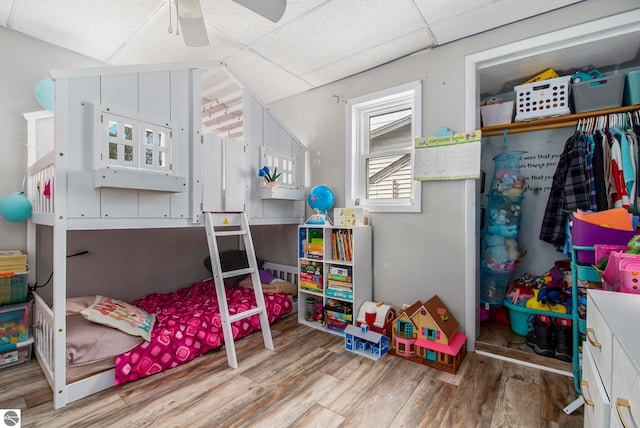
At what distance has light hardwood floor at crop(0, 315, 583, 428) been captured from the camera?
60.9 inches

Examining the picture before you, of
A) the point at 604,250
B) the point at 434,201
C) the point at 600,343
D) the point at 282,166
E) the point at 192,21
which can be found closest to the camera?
the point at 600,343

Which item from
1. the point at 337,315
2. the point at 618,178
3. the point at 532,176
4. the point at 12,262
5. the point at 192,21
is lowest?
the point at 337,315

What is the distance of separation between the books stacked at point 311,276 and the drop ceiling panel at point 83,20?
236cm

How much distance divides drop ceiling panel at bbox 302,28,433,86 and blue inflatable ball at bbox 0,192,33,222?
2.61 meters

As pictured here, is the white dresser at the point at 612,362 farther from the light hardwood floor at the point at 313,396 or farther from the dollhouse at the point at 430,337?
the dollhouse at the point at 430,337

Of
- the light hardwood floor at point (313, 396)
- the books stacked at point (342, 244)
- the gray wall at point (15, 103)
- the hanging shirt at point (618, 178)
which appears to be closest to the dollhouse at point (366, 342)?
the light hardwood floor at point (313, 396)

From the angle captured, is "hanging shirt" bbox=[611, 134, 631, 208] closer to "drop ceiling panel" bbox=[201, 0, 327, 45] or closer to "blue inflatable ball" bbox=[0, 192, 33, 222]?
"drop ceiling panel" bbox=[201, 0, 327, 45]

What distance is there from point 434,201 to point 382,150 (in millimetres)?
810

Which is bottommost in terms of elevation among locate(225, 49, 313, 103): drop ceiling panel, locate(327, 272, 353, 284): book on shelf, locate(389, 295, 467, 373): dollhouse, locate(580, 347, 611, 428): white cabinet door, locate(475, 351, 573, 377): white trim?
locate(475, 351, 573, 377): white trim

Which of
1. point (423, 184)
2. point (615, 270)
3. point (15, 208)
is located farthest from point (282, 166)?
point (615, 270)

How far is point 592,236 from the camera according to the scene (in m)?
1.64

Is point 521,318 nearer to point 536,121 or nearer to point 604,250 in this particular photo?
point 604,250

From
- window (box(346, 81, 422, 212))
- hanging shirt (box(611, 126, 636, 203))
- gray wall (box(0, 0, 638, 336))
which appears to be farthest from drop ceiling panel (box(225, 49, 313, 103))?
hanging shirt (box(611, 126, 636, 203))

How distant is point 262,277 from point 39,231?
2047 mm
